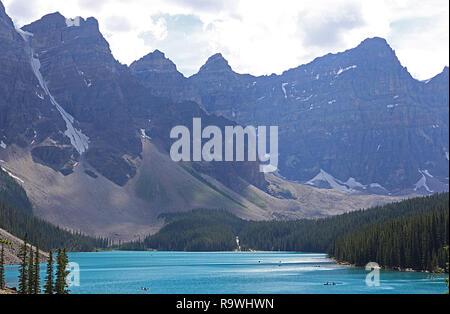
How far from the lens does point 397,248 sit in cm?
16338

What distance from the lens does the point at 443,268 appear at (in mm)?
150125

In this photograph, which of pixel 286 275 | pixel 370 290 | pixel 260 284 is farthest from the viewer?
pixel 286 275

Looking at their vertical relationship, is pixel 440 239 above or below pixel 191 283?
above
